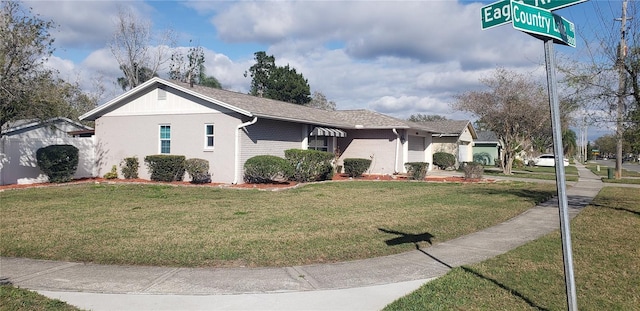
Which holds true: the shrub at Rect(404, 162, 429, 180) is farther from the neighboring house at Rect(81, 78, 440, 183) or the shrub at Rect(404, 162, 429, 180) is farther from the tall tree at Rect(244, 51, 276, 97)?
the tall tree at Rect(244, 51, 276, 97)

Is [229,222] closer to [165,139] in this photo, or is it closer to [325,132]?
[165,139]

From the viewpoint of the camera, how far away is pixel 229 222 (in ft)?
29.9

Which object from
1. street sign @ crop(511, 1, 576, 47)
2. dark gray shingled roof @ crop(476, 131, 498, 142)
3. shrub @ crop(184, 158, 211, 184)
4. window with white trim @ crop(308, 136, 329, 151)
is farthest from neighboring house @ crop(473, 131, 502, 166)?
street sign @ crop(511, 1, 576, 47)

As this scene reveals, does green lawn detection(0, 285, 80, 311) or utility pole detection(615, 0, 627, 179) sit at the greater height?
utility pole detection(615, 0, 627, 179)

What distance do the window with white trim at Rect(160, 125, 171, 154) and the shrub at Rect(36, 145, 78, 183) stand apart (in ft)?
11.7

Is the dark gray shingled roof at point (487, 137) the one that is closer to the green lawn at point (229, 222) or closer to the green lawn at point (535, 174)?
the green lawn at point (535, 174)

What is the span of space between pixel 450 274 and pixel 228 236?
3901 millimetres

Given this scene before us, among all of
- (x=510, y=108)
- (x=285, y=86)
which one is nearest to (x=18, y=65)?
(x=510, y=108)

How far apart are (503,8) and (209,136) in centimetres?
1581

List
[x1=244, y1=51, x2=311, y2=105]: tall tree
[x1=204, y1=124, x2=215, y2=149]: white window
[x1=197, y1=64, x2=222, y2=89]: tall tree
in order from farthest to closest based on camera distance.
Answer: [x1=244, y1=51, x2=311, y2=105]: tall tree
[x1=197, y1=64, x2=222, y2=89]: tall tree
[x1=204, y1=124, x2=215, y2=149]: white window

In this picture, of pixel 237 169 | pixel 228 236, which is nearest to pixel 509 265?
pixel 228 236

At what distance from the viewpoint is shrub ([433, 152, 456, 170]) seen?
32562 mm

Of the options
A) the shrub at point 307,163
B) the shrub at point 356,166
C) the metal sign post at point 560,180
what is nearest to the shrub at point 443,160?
the shrub at point 356,166

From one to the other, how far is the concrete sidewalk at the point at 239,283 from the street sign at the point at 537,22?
2.98m
